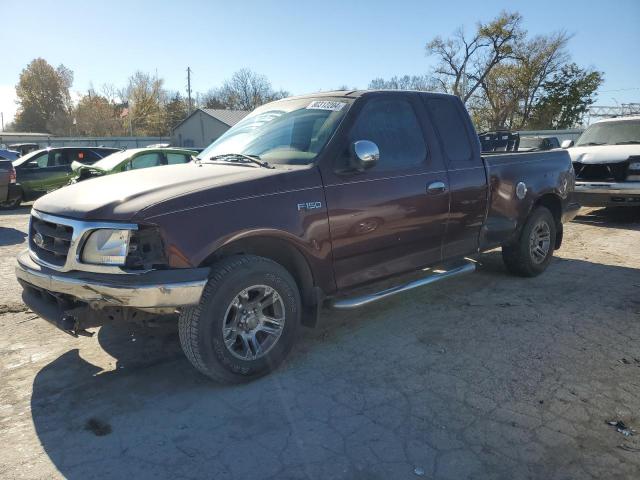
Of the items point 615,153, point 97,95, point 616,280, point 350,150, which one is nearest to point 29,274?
point 350,150

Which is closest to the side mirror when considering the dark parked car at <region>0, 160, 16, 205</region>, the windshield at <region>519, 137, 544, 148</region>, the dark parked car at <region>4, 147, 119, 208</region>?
the dark parked car at <region>0, 160, 16, 205</region>

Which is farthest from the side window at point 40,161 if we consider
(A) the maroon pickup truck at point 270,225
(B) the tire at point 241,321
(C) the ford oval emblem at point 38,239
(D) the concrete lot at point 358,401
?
(B) the tire at point 241,321

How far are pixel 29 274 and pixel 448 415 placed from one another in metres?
2.86

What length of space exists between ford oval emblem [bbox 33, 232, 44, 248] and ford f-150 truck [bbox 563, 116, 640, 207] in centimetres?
925

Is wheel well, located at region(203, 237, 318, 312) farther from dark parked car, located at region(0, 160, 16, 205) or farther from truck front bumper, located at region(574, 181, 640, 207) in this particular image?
dark parked car, located at region(0, 160, 16, 205)

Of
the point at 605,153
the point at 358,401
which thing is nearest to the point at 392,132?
the point at 358,401

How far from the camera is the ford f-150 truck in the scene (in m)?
9.03

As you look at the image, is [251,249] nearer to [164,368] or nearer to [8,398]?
[164,368]

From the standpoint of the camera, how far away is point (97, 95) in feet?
222

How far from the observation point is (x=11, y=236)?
8977mm

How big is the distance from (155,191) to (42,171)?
12161 mm

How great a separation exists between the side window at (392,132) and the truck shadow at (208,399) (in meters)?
1.47

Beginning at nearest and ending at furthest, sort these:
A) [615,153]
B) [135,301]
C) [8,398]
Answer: [135,301], [8,398], [615,153]

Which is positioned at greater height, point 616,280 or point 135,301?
point 135,301
